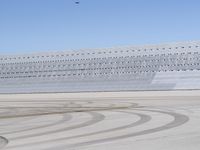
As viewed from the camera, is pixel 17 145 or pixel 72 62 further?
pixel 72 62

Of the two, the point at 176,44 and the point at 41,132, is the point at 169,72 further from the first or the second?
the point at 41,132

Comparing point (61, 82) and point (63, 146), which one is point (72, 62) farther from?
point (63, 146)

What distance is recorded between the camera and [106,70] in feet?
308

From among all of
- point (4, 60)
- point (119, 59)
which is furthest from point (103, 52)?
point (4, 60)

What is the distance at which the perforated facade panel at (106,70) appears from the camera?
3364 inches

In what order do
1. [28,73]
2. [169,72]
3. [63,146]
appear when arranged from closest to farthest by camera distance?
[63,146] → [169,72] → [28,73]

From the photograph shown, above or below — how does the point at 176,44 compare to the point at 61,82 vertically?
above

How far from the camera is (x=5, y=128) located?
17312 mm

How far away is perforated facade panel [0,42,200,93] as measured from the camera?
280 feet

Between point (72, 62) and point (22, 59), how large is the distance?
13.8 m

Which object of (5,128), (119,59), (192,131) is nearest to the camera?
(192,131)

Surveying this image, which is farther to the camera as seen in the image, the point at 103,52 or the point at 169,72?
the point at 103,52

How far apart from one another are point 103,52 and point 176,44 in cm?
1615

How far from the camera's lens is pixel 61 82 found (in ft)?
318
